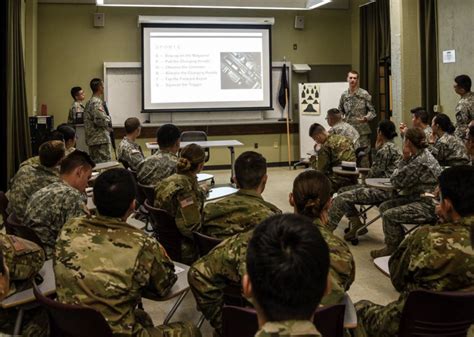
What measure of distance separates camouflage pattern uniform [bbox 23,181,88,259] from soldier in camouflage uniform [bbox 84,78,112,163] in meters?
4.40

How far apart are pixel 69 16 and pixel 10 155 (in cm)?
370

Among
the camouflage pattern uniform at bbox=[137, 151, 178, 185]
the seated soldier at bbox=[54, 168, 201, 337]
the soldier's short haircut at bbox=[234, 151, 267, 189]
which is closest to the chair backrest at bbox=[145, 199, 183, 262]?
the soldier's short haircut at bbox=[234, 151, 267, 189]

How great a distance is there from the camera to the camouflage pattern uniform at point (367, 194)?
4.82m

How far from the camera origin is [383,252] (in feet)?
14.6

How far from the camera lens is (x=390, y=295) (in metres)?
3.79

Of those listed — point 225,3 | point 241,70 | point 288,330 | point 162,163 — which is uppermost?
point 225,3

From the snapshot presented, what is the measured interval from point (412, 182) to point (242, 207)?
207 centimetres

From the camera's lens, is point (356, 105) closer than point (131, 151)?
No

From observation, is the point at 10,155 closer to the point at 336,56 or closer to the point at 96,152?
the point at 96,152

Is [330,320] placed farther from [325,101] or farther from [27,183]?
[325,101]

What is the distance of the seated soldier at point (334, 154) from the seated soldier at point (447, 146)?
0.85m

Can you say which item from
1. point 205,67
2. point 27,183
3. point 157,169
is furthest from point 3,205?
point 205,67

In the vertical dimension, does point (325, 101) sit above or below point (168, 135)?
above

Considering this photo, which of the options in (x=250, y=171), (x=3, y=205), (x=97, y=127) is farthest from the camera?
(x=97, y=127)
